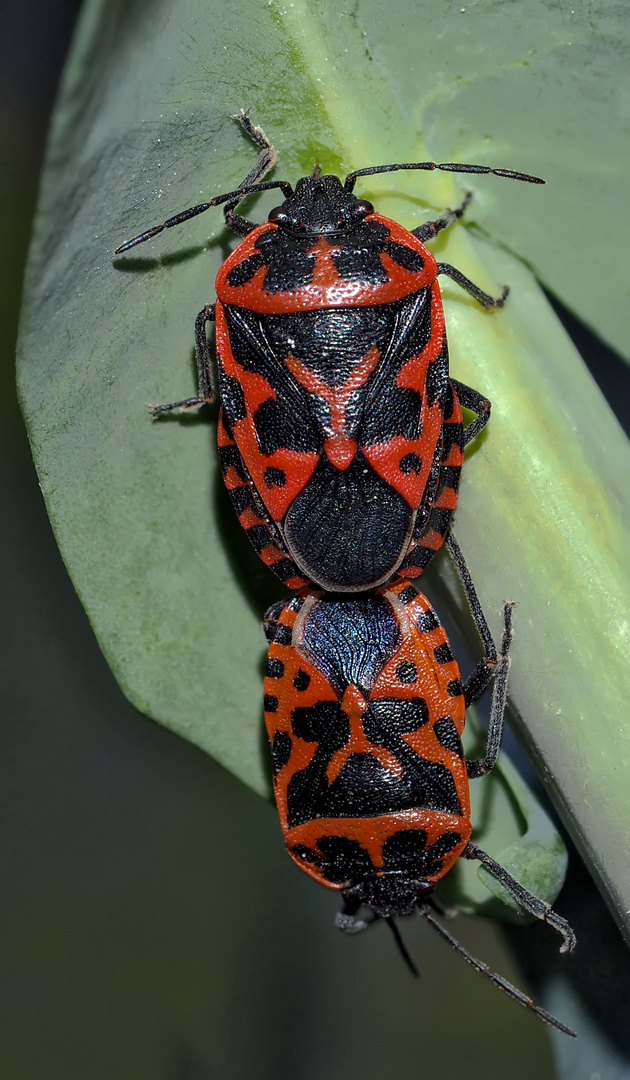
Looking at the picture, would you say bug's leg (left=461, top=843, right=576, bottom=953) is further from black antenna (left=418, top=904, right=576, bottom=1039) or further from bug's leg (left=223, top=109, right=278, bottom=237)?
bug's leg (left=223, top=109, right=278, bottom=237)

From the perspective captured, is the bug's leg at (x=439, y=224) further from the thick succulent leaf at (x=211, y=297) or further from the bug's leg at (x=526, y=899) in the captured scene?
the bug's leg at (x=526, y=899)

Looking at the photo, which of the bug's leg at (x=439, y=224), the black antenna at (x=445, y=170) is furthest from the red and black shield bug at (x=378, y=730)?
the black antenna at (x=445, y=170)

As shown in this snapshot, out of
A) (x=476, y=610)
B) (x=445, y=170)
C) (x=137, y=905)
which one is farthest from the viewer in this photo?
(x=137, y=905)

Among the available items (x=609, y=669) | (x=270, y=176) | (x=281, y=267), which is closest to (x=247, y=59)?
(x=270, y=176)

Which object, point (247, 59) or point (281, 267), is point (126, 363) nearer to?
point (281, 267)

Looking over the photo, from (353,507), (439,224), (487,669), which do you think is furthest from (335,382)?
(487,669)

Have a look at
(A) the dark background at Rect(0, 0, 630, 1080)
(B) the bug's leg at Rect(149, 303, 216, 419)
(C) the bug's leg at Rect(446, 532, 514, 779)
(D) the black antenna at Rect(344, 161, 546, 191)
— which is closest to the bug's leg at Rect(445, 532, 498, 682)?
(C) the bug's leg at Rect(446, 532, 514, 779)

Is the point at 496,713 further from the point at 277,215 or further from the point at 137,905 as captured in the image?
the point at 137,905
